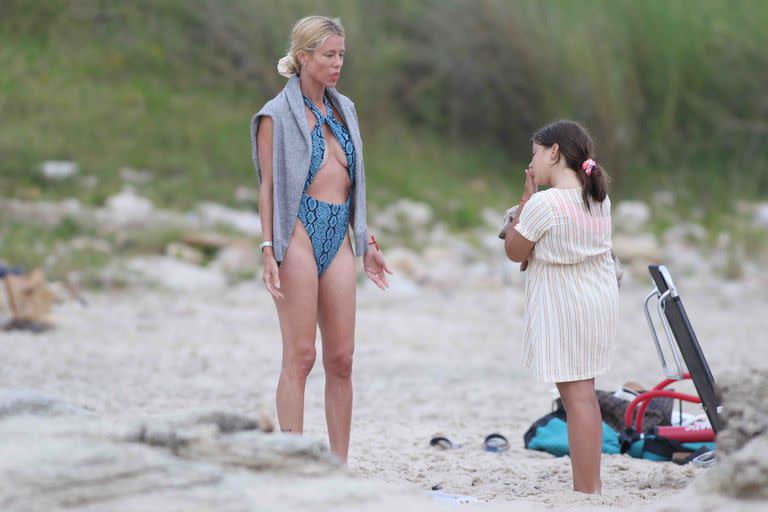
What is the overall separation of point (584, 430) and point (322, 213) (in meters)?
1.16

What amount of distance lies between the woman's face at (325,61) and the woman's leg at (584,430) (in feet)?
4.34

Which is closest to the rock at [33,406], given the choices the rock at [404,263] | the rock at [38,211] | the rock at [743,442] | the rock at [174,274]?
the rock at [743,442]

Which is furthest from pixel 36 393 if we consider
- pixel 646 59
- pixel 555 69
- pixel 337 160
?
pixel 646 59

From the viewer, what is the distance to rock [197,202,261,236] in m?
10.6

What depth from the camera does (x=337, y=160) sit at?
3.99 meters

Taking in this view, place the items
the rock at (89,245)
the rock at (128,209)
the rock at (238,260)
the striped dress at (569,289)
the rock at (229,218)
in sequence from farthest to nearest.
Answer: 1. the rock at (229,218)
2. the rock at (128,209)
3. the rock at (238,260)
4. the rock at (89,245)
5. the striped dress at (569,289)

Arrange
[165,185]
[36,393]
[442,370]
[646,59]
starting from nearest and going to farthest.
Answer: [36,393]
[442,370]
[165,185]
[646,59]

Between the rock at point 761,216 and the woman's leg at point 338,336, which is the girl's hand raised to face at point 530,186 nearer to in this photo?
the woman's leg at point 338,336

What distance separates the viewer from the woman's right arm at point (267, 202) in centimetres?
379

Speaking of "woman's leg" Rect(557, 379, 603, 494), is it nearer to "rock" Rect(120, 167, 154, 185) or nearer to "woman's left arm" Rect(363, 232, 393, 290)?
"woman's left arm" Rect(363, 232, 393, 290)

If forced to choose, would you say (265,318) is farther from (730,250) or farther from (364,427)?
(730,250)

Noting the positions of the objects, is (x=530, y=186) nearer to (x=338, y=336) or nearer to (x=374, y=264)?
(x=374, y=264)

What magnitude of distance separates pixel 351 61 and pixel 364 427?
25.9 ft

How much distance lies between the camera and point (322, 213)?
155 inches
